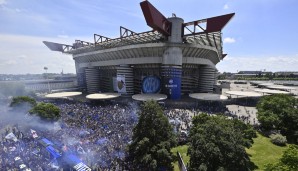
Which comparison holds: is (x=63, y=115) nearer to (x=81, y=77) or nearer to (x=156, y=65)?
(x=156, y=65)

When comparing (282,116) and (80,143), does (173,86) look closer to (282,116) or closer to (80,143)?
(282,116)

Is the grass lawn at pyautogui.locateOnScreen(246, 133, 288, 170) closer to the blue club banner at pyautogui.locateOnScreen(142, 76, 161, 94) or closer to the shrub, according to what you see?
the shrub

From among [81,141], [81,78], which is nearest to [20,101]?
[81,141]

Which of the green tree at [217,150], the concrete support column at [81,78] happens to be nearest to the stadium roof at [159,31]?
the concrete support column at [81,78]

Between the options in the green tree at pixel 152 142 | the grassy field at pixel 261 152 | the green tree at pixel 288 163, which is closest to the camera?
the green tree at pixel 288 163

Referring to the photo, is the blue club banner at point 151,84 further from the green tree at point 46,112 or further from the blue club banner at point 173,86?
the green tree at point 46,112

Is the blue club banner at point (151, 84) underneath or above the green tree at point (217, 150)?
above

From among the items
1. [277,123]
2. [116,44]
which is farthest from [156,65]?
[277,123]
